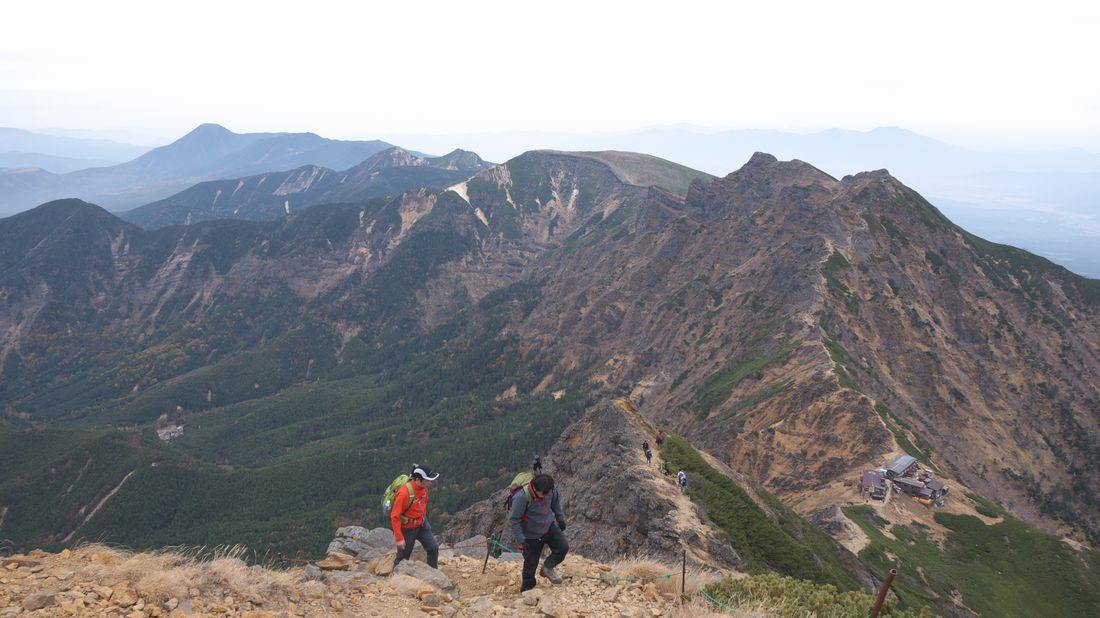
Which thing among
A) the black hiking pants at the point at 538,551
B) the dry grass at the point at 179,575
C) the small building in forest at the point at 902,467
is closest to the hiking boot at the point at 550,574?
the black hiking pants at the point at 538,551

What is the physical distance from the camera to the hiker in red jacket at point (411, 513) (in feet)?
59.5

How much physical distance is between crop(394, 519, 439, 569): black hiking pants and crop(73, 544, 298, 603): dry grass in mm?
3390

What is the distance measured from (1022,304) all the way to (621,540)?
12304 cm

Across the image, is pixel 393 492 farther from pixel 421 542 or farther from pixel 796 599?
pixel 796 599

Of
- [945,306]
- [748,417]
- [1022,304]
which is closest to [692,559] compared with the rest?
[748,417]

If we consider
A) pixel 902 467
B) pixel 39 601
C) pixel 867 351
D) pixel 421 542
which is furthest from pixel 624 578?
pixel 867 351

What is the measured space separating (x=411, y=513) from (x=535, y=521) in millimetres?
4542

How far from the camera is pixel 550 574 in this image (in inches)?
711

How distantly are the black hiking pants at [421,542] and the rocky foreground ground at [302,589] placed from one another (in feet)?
1.35

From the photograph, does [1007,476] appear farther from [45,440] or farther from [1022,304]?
[45,440]

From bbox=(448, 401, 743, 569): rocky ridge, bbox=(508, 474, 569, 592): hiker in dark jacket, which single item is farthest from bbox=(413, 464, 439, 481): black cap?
bbox=(448, 401, 743, 569): rocky ridge

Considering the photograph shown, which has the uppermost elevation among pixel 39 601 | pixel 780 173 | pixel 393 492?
pixel 780 173

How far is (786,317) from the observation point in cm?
10275

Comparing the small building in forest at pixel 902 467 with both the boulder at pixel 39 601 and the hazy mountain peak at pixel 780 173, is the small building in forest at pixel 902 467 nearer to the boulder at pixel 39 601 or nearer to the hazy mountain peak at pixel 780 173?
the boulder at pixel 39 601
